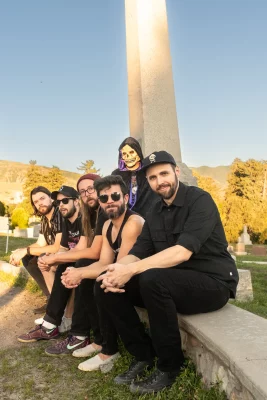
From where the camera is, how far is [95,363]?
9.12ft

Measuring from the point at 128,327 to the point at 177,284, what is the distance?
0.51 metres

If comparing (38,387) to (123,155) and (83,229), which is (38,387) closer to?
(83,229)

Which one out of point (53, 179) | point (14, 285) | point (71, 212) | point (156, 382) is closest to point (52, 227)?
point (71, 212)

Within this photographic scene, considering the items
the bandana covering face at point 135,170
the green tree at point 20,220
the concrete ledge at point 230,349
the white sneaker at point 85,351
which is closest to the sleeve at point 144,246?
the concrete ledge at point 230,349

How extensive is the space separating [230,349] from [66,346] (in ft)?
5.89

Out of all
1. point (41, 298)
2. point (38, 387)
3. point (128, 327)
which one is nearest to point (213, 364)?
point (128, 327)

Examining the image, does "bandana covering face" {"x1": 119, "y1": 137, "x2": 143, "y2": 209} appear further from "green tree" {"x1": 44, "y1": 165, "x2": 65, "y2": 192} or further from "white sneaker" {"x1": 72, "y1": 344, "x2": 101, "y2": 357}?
"green tree" {"x1": 44, "y1": 165, "x2": 65, "y2": 192}

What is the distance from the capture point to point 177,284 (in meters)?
2.26

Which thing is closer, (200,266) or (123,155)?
(200,266)

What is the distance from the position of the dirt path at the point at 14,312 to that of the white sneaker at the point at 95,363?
93 centimetres

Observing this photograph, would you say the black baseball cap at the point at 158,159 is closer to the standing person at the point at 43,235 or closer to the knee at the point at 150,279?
the knee at the point at 150,279

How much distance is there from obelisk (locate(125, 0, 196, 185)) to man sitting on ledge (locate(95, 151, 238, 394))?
3.05 meters

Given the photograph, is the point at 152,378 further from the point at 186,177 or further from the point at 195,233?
the point at 186,177

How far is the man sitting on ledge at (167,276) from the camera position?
7.29ft
